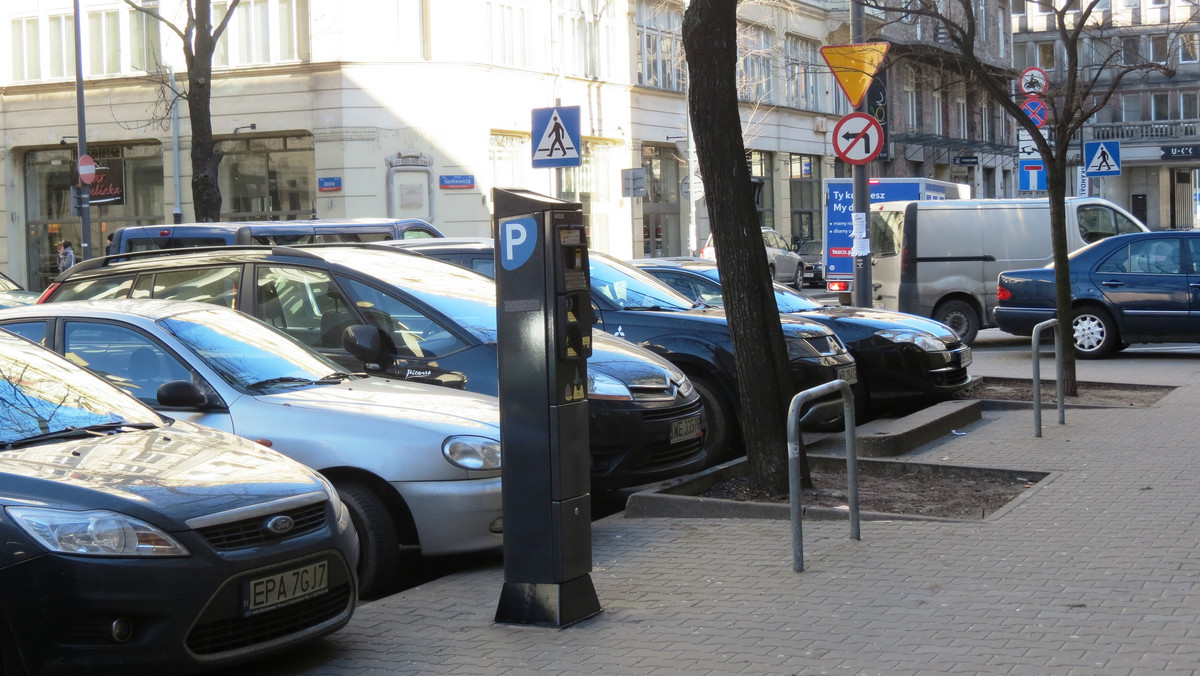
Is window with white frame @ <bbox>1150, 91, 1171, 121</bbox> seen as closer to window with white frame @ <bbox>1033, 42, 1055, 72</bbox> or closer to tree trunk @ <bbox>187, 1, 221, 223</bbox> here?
window with white frame @ <bbox>1033, 42, 1055, 72</bbox>

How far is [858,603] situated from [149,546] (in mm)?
3031

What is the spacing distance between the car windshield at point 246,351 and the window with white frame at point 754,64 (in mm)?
35333

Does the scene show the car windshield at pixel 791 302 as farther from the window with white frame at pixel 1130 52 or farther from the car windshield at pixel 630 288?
the window with white frame at pixel 1130 52

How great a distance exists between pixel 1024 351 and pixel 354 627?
15836mm

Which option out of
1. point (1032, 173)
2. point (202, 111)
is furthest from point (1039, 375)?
point (1032, 173)

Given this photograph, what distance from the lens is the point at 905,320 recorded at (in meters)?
13.0

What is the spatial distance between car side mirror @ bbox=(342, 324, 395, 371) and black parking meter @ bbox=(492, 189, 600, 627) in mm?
2144

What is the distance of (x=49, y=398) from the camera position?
574cm

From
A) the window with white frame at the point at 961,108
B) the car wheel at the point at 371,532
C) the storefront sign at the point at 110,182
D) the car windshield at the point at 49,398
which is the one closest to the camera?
the car windshield at the point at 49,398

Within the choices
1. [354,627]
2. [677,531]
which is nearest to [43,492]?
[354,627]

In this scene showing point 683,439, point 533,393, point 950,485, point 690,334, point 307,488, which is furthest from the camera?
point 690,334

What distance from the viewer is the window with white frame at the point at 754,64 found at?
42.6 meters

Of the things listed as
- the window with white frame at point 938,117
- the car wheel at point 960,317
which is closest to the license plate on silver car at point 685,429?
the car wheel at point 960,317

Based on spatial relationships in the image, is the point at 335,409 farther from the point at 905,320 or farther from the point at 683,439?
the point at 905,320
